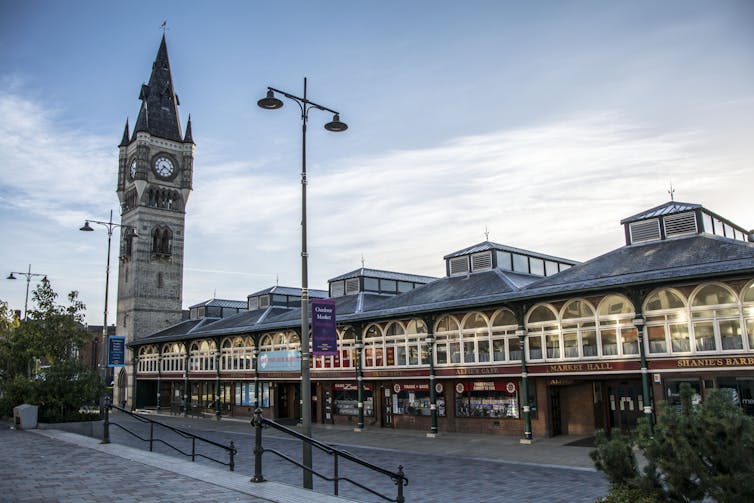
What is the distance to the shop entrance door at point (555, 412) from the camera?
1125 inches

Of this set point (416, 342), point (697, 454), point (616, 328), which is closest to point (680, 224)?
point (616, 328)

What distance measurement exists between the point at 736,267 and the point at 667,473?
16.4 m

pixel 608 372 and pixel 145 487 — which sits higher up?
Result: pixel 608 372

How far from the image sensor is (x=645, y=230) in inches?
1148

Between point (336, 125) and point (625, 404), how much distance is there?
19.2 meters

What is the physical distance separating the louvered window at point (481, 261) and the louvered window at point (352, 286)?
412 inches

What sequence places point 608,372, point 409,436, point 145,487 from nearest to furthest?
point 145,487, point 608,372, point 409,436

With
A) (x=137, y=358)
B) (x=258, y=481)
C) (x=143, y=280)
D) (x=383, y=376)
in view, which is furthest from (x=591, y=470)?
(x=143, y=280)

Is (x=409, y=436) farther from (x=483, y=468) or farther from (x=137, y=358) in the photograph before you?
(x=137, y=358)

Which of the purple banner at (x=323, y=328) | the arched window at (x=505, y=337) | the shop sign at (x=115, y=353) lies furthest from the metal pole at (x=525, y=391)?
the shop sign at (x=115, y=353)

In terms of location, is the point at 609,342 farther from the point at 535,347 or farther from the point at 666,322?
the point at 535,347

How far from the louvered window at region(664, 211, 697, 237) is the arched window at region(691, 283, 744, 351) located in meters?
5.43

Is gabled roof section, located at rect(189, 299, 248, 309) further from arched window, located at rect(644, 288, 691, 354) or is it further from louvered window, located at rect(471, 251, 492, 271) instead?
arched window, located at rect(644, 288, 691, 354)

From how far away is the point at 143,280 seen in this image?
6619 centimetres
